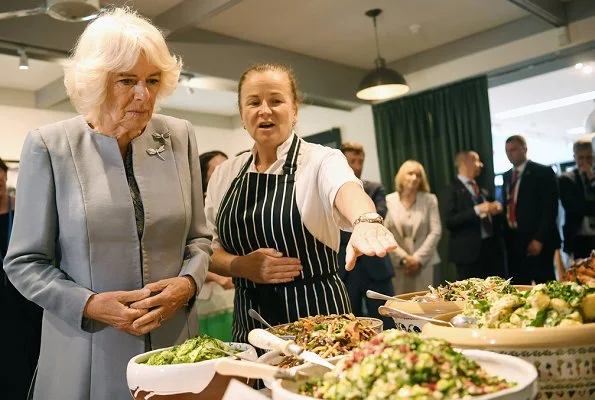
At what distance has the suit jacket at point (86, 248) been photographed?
1175 millimetres

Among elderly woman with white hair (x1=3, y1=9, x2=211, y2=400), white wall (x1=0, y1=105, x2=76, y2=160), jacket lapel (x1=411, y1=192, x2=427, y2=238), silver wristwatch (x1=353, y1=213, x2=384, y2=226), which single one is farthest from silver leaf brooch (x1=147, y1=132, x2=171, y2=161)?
white wall (x1=0, y1=105, x2=76, y2=160)

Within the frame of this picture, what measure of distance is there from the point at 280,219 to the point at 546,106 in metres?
5.74

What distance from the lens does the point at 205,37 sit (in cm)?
458

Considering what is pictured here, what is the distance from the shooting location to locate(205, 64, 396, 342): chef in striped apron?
1471mm

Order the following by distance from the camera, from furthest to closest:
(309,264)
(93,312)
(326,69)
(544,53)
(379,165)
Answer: (379,165), (326,69), (544,53), (309,264), (93,312)

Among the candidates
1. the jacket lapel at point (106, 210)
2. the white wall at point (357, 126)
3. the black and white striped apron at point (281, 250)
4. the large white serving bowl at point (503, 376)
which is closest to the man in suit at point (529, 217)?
the white wall at point (357, 126)

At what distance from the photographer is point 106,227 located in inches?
48.0

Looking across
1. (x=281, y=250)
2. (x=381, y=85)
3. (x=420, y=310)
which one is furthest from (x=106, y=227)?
(x=381, y=85)

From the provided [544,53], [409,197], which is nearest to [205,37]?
[409,197]

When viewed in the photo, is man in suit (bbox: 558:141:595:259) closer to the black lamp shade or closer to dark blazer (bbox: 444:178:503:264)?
dark blazer (bbox: 444:178:503:264)

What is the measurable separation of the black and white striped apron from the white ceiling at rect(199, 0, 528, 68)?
2901mm

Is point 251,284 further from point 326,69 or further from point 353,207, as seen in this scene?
point 326,69

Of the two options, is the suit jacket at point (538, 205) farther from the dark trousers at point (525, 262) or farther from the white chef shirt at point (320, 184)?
the white chef shirt at point (320, 184)

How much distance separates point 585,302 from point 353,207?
0.59 meters
